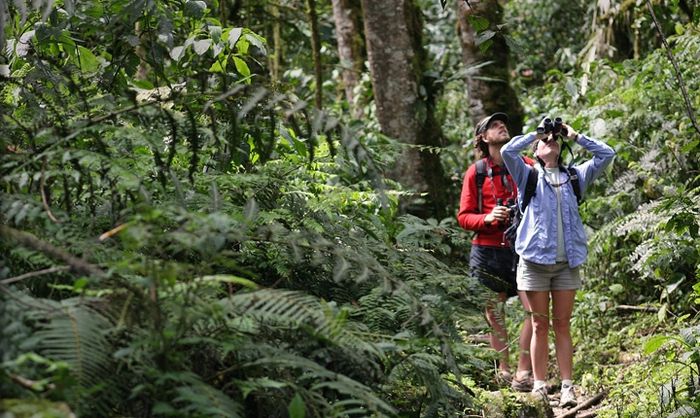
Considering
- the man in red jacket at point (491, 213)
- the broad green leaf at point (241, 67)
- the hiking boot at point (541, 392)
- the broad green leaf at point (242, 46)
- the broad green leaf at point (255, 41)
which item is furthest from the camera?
the man in red jacket at point (491, 213)

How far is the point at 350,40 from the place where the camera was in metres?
11.6

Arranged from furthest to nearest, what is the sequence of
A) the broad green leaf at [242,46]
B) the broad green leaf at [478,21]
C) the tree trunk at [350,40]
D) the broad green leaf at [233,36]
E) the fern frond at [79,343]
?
1. the tree trunk at [350,40]
2. the broad green leaf at [242,46]
3. the broad green leaf at [233,36]
4. the broad green leaf at [478,21]
5. the fern frond at [79,343]

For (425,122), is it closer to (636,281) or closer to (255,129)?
(636,281)

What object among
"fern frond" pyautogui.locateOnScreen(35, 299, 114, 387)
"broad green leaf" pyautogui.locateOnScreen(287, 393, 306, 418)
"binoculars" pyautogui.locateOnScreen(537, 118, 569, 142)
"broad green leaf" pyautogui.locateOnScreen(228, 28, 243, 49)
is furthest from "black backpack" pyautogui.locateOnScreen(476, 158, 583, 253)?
"fern frond" pyautogui.locateOnScreen(35, 299, 114, 387)

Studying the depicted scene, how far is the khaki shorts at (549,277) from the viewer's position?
605 centimetres

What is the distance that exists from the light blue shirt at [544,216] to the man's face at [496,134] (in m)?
0.58

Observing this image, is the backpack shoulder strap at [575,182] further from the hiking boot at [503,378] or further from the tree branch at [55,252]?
the tree branch at [55,252]

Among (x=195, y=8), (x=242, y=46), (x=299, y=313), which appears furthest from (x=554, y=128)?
(x=299, y=313)

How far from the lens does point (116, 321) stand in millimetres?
2438

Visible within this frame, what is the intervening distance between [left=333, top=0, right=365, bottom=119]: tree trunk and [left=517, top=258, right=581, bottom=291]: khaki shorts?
5565 mm

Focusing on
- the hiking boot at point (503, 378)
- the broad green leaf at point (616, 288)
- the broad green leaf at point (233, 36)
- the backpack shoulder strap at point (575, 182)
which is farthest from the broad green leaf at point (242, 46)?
the broad green leaf at point (616, 288)

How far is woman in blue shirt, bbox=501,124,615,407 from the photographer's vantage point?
5.97m

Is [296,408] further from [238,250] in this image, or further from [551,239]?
[551,239]

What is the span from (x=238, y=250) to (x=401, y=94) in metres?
5.57
